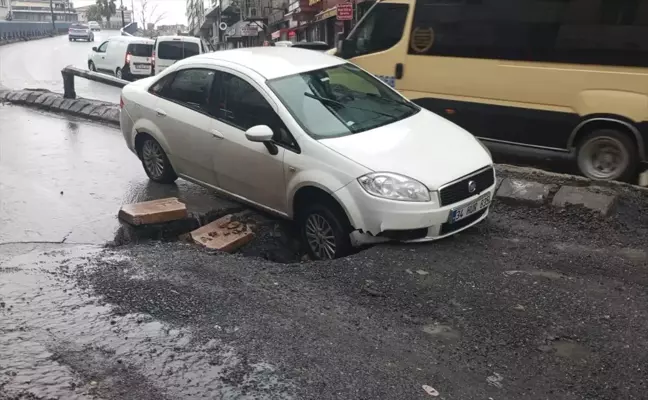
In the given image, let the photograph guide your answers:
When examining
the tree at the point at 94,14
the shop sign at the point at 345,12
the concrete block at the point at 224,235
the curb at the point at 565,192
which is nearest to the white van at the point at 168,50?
the shop sign at the point at 345,12

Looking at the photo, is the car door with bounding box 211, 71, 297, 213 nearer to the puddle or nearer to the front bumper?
the front bumper

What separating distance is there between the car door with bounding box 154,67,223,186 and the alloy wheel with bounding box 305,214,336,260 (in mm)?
1436

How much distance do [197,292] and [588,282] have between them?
9.51 ft

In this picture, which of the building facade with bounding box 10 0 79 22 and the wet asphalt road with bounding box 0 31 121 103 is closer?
the wet asphalt road with bounding box 0 31 121 103

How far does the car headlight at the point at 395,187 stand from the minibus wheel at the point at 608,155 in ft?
11.3

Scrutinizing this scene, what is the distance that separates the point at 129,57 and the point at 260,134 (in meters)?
19.4

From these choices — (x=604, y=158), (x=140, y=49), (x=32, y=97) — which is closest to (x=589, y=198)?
(x=604, y=158)

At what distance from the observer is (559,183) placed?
21.5 feet

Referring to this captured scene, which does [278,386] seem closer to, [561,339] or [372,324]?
[372,324]

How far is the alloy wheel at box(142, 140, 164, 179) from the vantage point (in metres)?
7.29

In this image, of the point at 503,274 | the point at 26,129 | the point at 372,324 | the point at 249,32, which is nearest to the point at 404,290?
the point at 372,324

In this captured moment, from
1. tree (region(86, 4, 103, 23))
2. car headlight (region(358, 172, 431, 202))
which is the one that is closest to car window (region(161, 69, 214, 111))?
car headlight (region(358, 172, 431, 202))

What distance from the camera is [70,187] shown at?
7.50 m

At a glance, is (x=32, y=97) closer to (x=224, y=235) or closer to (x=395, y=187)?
(x=224, y=235)
